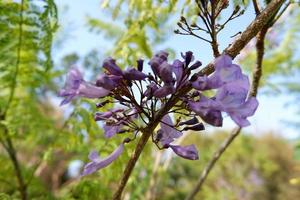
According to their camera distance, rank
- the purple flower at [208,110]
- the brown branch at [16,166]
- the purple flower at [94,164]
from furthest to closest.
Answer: the brown branch at [16,166]
the purple flower at [94,164]
the purple flower at [208,110]

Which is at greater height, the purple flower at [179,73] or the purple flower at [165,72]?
the purple flower at [165,72]

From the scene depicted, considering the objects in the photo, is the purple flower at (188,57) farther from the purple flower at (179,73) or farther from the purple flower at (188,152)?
the purple flower at (188,152)

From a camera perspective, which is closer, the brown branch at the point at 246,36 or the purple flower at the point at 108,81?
the purple flower at the point at 108,81

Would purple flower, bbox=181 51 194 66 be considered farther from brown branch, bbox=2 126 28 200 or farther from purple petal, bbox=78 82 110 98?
brown branch, bbox=2 126 28 200

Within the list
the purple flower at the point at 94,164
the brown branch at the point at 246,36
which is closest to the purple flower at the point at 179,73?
the brown branch at the point at 246,36

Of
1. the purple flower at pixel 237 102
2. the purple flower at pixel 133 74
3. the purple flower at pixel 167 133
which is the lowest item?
the purple flower at pixel 167 133

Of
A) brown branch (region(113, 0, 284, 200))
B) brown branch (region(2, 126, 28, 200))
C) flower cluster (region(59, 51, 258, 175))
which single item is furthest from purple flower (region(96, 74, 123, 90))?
brown branch (region(2, 126, 28, 200))

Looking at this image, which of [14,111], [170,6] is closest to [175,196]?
[14,111]
